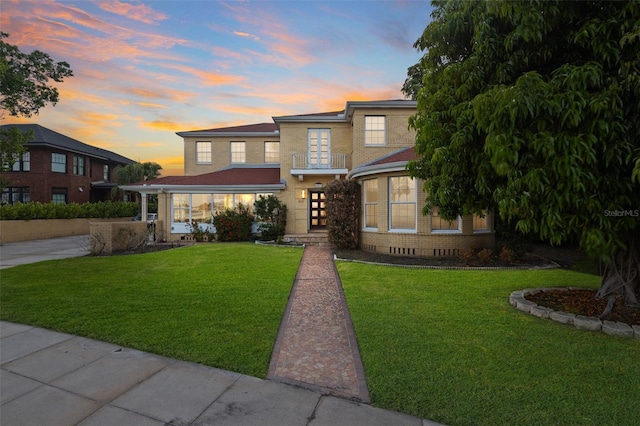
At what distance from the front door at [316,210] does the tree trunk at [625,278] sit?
13.4 meters

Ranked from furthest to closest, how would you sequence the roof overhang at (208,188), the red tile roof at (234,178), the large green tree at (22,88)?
the red tile roof at (234,178) < the roof overhang at (208,188) < the large green tree at (22,88)

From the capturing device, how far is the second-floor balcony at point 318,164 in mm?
17234

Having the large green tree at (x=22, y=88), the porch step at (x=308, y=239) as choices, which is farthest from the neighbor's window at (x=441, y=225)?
the large green tree at (x=22, y=88)

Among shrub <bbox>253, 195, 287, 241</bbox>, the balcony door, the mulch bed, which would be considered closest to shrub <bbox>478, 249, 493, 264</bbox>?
the mulch bed

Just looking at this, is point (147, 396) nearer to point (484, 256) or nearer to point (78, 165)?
point (484, 256)

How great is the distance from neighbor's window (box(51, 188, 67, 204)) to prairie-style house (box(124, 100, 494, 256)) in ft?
45.3

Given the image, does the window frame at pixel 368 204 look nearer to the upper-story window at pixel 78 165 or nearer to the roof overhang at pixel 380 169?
the roof overhang at pixel 380 169

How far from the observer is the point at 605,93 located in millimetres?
3484

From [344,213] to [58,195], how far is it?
86.0 ft

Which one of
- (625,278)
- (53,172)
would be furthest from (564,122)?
(53,172)

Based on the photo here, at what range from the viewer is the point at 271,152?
21.3m

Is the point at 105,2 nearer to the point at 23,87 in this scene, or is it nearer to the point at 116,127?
the point at 116,127

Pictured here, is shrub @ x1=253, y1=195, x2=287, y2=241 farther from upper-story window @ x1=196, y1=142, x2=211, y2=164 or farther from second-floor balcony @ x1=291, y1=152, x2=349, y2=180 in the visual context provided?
upper-story window @ x1=196, y1=142, x2=211, y2=164

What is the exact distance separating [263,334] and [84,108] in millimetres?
16416
